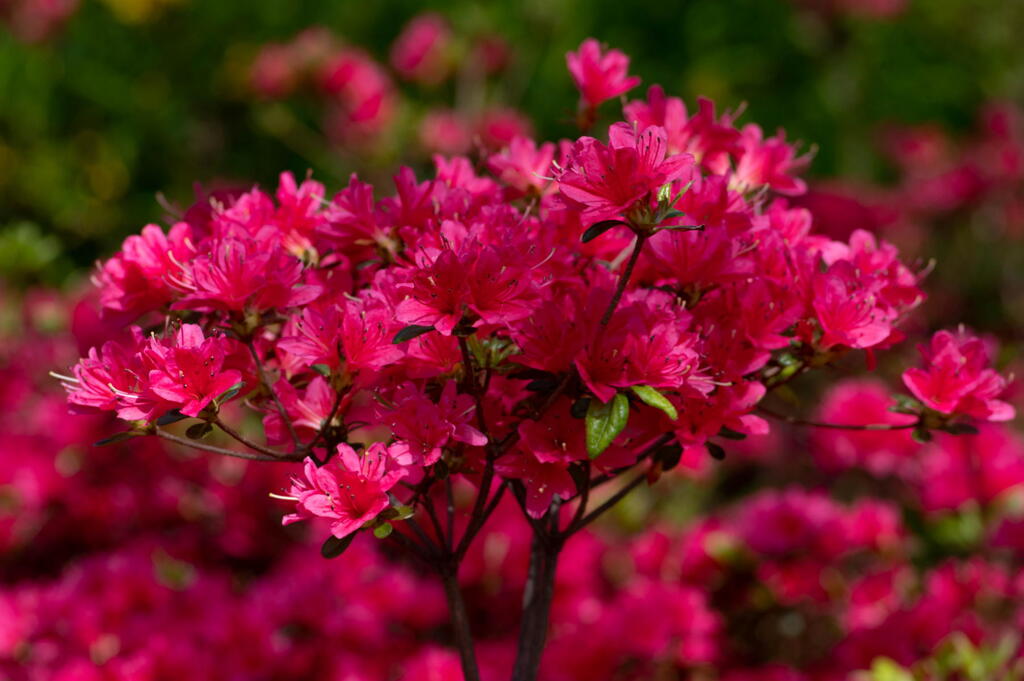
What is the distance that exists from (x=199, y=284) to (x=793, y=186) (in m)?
0.60

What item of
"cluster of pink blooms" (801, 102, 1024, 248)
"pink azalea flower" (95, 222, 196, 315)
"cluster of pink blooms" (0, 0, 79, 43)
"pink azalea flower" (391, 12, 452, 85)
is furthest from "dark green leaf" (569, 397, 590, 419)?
"cluster of pink blooms" (0, 0, 79, 43)

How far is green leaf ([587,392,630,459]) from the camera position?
2.54 ft

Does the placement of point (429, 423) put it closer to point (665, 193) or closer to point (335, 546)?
point (335, 546)

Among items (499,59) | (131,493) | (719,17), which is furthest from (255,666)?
(719,17)

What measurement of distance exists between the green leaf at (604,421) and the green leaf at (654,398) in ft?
0.04

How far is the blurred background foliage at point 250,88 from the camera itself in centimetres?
368

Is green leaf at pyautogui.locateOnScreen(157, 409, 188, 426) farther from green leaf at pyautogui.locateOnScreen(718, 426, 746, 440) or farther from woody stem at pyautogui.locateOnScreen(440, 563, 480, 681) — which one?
green leaf at pyautogui.locateOnScreen(718, 426, 746, 440)

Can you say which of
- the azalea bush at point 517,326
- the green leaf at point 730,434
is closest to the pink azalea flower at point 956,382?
the azalea bush at point 517,326

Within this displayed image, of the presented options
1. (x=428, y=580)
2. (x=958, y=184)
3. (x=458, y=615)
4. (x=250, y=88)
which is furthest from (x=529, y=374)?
(x=958, y=184)

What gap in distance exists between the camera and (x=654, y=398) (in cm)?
78

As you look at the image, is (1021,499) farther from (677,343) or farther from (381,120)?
(381,120)

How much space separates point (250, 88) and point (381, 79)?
0.46 m

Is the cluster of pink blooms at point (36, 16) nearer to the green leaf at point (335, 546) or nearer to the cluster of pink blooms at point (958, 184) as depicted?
the cluster of pink blooms at point (958, 184)

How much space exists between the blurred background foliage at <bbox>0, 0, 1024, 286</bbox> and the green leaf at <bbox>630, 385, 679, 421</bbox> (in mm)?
2286
